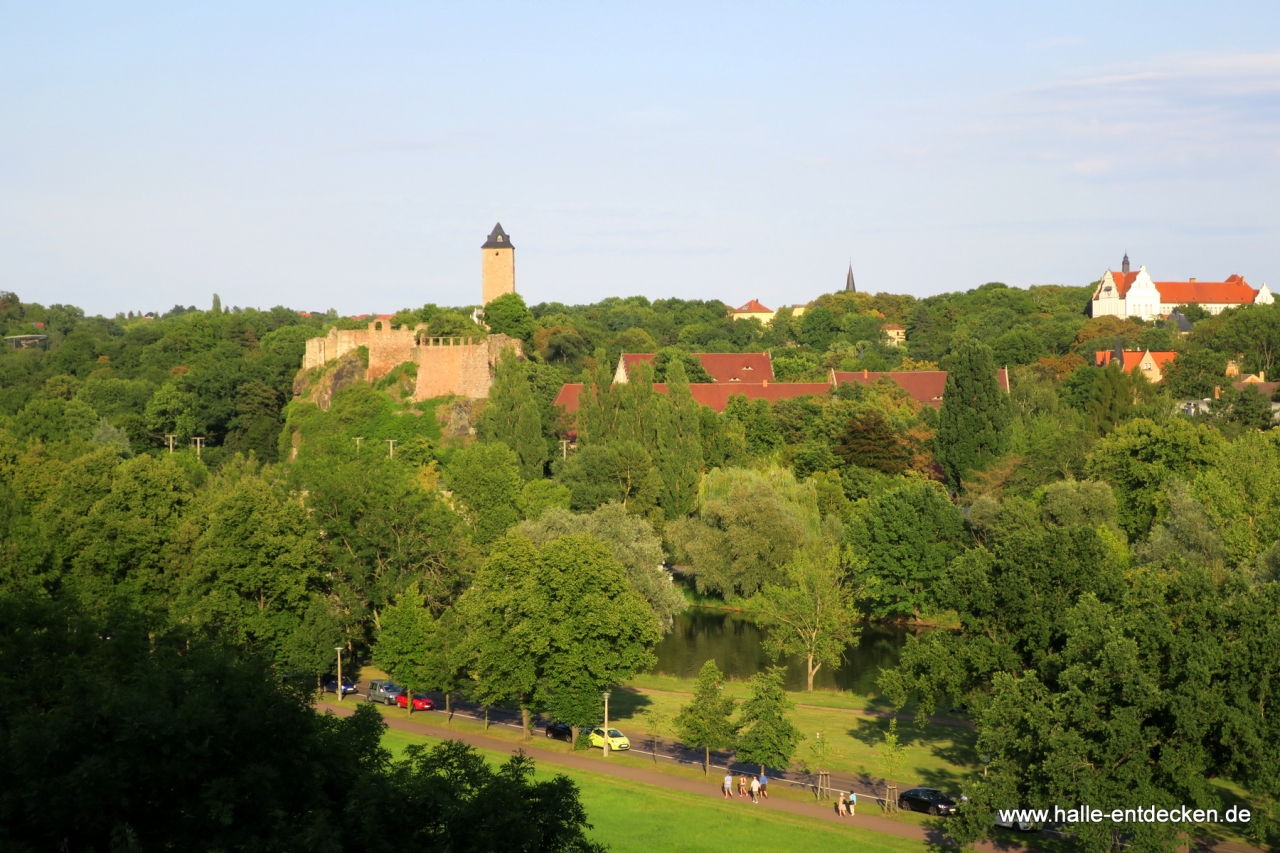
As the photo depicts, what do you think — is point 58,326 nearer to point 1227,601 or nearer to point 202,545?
point 202,545

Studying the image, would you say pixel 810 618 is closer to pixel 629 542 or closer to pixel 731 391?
pixel 629 542

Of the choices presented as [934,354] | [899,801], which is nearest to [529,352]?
[934,354]

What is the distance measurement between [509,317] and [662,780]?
64.2m

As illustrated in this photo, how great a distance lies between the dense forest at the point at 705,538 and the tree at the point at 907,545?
0.42 feet

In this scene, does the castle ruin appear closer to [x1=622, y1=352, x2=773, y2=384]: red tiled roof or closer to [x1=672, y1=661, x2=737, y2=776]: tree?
[x1=622, y1=352, x2=773, y2=384]: red tiled roof

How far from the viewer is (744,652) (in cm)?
4881

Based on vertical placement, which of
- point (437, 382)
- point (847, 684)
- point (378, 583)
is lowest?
point (847, 684)

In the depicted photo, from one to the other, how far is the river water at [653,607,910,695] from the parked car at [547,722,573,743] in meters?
9.27

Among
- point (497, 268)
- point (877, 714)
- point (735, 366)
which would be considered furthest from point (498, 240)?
point (877, 714)

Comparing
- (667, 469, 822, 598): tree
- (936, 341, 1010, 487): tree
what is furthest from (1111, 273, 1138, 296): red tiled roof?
(667, 469, 822, 598): tree

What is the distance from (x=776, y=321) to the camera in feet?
497

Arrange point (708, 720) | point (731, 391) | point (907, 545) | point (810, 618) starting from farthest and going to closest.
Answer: point (731, 391) → point (907, 545) → point (810, 618) → point (708, 720)

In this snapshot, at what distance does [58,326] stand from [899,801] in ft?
508

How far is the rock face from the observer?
79.6 metres
